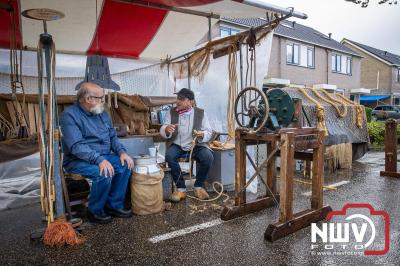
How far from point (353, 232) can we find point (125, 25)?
3762mm

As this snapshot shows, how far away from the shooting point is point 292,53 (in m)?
19.1

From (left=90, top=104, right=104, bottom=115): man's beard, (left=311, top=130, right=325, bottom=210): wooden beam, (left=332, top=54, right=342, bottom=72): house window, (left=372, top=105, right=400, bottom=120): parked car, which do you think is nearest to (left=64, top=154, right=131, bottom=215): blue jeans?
(left=90, top=104, right=104, bottom=115): man's beard

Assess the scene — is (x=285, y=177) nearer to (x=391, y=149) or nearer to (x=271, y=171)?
(x=271, y=171)

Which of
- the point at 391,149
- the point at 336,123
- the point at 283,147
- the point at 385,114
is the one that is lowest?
the point at 391,149

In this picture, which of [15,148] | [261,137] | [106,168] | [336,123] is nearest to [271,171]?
[261,137]

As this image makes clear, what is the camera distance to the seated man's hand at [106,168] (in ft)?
10.3

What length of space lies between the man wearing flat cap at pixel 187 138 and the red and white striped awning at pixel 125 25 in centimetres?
107

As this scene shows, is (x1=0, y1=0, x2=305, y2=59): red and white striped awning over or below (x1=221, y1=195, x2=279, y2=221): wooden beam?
over

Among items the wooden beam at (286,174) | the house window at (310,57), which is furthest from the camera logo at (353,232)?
the house window at (310,57)

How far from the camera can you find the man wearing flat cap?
4.16m

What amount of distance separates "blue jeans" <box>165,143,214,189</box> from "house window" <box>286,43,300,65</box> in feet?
52.6

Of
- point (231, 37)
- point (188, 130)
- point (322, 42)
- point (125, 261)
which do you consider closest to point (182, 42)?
point (231, 37)

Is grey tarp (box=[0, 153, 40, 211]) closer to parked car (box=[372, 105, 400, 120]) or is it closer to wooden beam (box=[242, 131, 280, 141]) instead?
wooden beam (box=[242, 131, 280, 141])

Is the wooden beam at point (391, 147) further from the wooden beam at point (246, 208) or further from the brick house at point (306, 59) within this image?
the brick house at point (306, 59)
